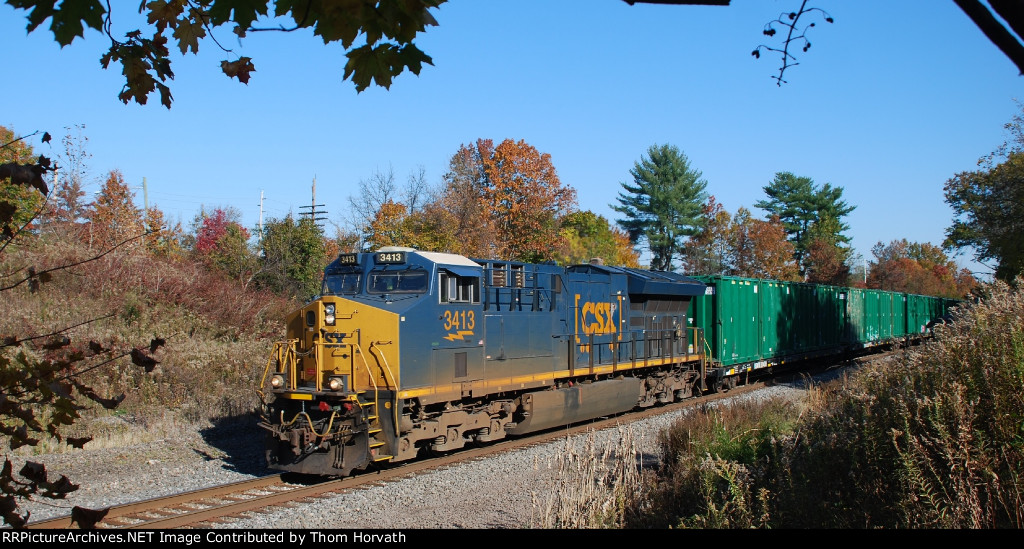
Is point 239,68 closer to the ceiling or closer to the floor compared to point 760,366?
closer to the ceiling

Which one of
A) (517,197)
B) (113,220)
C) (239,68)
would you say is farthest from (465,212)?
(239,68)

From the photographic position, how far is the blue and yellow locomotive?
398 inches

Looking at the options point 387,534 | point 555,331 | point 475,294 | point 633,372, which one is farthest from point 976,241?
point 387,534

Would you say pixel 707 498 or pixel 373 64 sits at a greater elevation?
pixel 373 64

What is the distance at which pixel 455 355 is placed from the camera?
443 inches

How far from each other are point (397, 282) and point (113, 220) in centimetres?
1851

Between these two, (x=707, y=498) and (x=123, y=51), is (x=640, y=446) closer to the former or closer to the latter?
(x=707, y=498)

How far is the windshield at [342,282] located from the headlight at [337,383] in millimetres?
1931

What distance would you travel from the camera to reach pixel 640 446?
12.0 meters

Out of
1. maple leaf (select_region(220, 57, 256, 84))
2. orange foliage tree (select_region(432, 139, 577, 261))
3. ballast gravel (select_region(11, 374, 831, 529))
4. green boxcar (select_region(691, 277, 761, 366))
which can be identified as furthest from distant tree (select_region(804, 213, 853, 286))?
maple leaf (select_region(220, 57, 256, 84))

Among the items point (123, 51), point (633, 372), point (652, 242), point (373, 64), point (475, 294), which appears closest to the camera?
point (373, 64)

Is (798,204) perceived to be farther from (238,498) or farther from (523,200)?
(238,498)

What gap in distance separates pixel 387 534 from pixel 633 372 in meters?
10.8

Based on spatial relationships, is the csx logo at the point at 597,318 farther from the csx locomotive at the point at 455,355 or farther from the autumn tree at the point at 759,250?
the autumn tree at the point at 759,250
